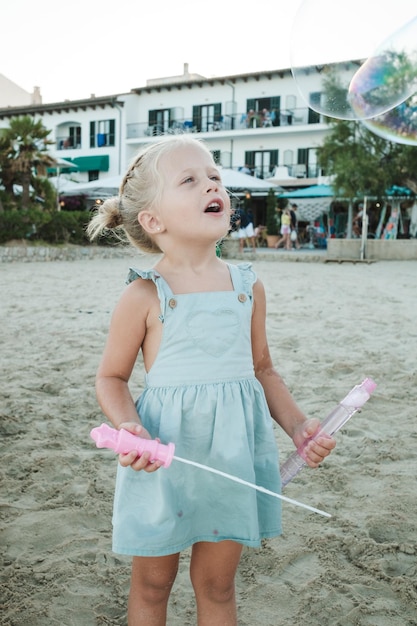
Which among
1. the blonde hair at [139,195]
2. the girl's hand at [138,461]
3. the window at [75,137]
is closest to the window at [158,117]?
the window at [75,137]

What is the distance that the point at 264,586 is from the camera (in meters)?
1.84

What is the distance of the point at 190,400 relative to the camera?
1355 millimetres

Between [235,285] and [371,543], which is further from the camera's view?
[371,543]

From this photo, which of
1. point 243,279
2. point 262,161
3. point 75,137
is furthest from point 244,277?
point 75,137

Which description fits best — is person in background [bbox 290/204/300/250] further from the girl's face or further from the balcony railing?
the girl's face

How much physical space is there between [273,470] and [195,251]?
1.79 feet

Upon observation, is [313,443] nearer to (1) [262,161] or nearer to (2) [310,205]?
(2) [310,205]

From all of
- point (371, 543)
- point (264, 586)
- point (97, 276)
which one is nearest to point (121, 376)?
point (264, 586)

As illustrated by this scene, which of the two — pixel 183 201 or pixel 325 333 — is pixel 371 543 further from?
pixel 325 333

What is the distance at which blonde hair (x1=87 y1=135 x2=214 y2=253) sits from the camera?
4.81ft

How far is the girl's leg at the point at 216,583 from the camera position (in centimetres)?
140

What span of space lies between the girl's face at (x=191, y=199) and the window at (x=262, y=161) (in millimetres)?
27496

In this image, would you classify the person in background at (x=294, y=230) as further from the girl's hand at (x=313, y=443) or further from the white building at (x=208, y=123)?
the girl's hand at (x=313, y=443)

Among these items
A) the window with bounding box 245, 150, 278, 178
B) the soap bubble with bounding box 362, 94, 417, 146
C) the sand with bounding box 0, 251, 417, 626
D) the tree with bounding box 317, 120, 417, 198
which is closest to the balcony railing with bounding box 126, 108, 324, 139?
the window with bounding box 245, 150, 278, 178
